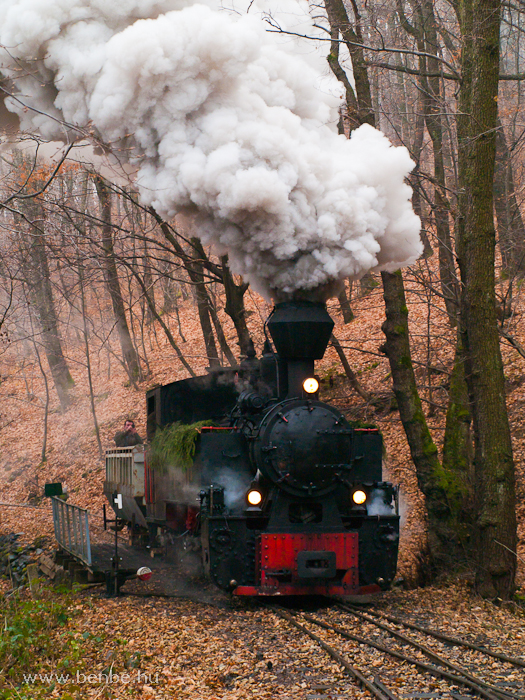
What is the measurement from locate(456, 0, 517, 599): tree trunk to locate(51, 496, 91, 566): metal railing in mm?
4936

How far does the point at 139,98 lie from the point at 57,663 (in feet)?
18.8

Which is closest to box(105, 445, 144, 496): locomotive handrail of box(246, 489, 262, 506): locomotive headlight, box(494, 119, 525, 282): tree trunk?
box(246, 489, 262, 506): locomotive headlight

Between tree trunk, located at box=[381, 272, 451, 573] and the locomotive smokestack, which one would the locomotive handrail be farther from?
tree trunk, located at box=[381, 272, 451, 573]

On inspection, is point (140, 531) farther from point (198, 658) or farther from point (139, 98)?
point (139, 98)

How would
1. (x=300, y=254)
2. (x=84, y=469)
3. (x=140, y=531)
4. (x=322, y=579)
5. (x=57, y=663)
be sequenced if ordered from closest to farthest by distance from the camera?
(x=57, y=663) < (x=322, y=579) < (x=300, y=254) < (x=140, y=531) < (x=84, y=469)

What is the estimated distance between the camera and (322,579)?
6941mm

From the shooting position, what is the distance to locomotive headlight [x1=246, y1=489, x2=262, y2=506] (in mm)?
7184

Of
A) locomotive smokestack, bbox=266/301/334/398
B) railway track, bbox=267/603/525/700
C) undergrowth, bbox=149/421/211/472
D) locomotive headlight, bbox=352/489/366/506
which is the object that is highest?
locomotive smokestack, bbox=266/301/334/398

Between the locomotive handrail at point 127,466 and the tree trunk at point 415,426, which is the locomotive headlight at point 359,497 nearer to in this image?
the tree trunk at point 415,426

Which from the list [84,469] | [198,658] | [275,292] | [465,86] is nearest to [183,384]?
[275,292]

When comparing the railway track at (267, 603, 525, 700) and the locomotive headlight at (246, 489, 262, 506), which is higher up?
the locomotive headlight at (246, 489, 262, 506)

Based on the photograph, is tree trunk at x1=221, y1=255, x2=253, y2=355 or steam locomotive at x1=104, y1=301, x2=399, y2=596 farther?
tree trunk at x1=221, y1=255, x2=253, y2=355

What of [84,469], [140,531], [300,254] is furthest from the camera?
[84,469]

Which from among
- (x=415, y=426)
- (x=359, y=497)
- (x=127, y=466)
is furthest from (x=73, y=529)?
(x=415, y=426)
